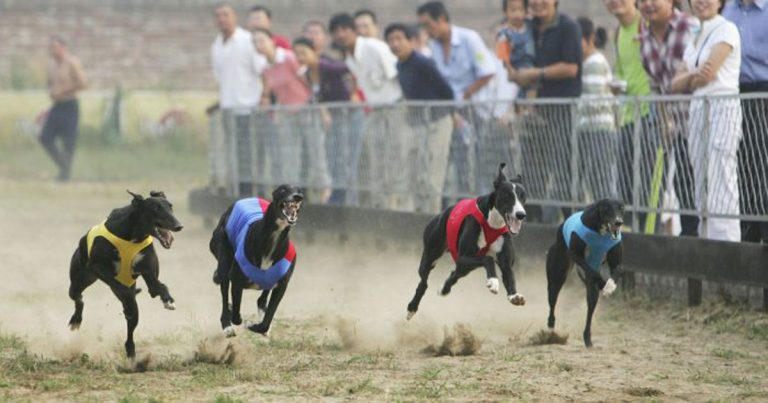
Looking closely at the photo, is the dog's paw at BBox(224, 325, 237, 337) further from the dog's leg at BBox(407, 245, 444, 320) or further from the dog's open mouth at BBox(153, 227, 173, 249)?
the dog's leg at BBox(407, 245, 444, 320)

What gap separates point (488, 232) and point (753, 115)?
7.55 ft

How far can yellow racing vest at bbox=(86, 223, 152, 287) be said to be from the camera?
878 cm

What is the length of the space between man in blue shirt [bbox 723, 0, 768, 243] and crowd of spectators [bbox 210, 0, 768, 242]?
0.03 feet

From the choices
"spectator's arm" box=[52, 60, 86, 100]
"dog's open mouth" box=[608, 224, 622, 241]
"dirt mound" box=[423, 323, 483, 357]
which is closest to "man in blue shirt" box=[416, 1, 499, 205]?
"dog's open mouth" box=[608, 224, 622, 241]

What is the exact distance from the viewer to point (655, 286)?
11.6 m

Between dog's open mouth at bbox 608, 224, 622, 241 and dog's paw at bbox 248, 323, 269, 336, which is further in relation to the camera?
dog's open mouth at bbox 608, 224, 622, 241

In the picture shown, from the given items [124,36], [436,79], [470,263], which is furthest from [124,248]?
[124,36]

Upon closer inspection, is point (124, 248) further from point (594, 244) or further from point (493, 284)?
point (594, 244)

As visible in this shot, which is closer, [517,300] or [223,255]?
[517,300]

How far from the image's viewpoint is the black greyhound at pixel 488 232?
30.1 feet

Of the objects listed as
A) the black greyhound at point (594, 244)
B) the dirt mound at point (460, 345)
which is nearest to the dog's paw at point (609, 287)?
the black greyhound at point (594, 244)

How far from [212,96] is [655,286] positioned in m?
18.6

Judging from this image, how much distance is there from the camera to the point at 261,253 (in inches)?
352

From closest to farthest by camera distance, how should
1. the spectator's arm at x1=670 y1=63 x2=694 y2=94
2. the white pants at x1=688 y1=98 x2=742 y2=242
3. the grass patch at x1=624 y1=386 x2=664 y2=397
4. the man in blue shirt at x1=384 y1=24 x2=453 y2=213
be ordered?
the grass patch at x1=624 y1=386 x2=664 y2=397
the white pants at x1=688 y1=98 x2=742 y2=242
the spectator's arm at x1=670 y1=63 x2=694 y2=94
the man in blue shirt at x1=384 y1=24 x2=453 y2=213
